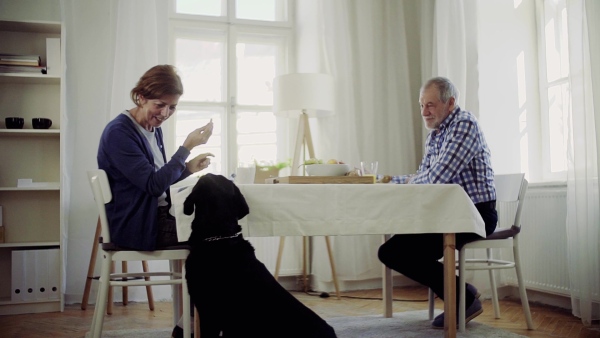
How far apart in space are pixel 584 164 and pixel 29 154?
11.3 feet

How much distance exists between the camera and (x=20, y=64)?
376 cm

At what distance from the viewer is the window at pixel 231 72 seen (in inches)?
177

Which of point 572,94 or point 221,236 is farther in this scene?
point 572,94

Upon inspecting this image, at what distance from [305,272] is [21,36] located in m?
2.56

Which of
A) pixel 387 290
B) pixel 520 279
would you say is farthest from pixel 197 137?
pixel 520 279

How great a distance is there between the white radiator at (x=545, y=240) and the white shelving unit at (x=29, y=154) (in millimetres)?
3000

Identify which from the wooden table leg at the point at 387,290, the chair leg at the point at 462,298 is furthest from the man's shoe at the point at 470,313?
the wooden table leg at the point at 387,290

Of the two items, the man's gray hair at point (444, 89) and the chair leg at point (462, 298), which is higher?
the man's gray hair at point (444, 89)

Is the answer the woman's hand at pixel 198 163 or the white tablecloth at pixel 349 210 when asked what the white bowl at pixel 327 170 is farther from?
the woman's hand at pixel 198 163

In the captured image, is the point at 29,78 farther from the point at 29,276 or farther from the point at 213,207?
the point at 213,207

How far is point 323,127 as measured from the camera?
4.46m

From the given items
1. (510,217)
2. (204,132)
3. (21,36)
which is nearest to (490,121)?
(510,217)

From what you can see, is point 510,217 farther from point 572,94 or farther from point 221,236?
point 221,236

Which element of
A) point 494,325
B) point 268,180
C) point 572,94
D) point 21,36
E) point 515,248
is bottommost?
point 494,325
